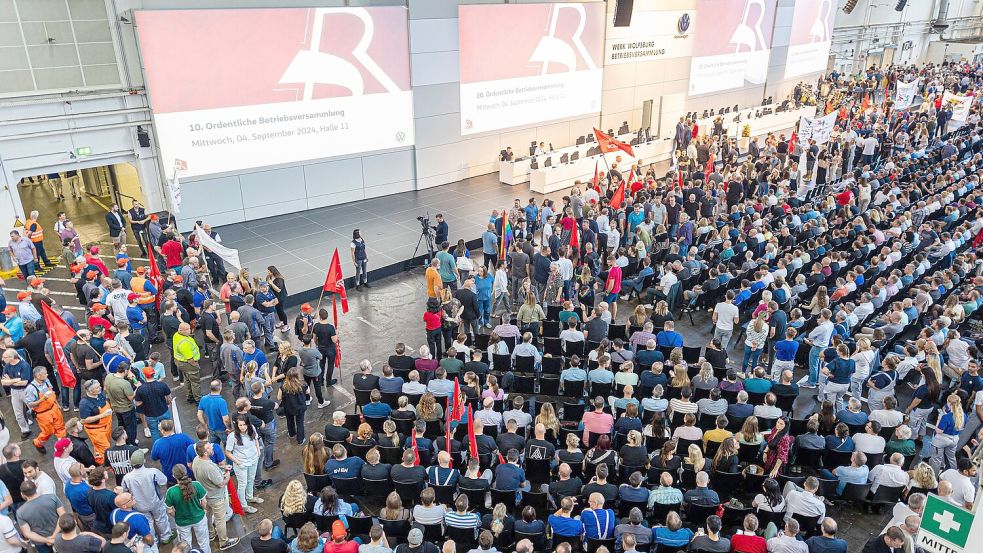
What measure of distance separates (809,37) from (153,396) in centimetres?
3613

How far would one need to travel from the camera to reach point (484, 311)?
12664 mm

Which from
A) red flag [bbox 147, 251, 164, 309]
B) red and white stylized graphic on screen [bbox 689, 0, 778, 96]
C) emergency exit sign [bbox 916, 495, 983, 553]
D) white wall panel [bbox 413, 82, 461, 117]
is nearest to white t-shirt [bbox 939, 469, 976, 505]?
emergency exit sign [bbox 916, 495, 983, 553]

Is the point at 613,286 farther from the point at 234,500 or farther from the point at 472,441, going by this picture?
the point at 234,500

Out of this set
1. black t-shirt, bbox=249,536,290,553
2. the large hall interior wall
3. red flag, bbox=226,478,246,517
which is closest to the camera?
black t-shirt, bbox=249,536,290,553

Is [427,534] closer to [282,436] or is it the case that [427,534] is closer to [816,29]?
[282,436]

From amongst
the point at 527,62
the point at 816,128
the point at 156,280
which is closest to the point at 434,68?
the point at 527,62

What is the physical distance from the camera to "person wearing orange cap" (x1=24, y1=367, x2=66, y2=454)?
29.0 feet

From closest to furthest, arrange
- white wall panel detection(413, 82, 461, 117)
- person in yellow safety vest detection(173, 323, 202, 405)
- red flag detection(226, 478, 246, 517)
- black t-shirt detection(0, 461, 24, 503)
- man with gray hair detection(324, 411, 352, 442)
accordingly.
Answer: black t-shirt detection(0, 461, 24, 503) → red flag detection(226, 478, 246, 517) → man with gray hair detection(324, 411, 352, 442) → person in yellow safety vest detection(173, 323, 202, 405) → white wall panel detection(413, 82, 461, 117)

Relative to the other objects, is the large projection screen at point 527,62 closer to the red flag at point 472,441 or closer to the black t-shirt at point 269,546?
the red flag at point 472,441

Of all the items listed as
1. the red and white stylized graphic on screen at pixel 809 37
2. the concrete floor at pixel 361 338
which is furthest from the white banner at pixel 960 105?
the concrete floor at pixel 361 338

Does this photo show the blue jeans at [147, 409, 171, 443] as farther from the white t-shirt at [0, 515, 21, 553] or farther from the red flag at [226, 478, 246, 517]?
the white t-shirt at [0, 515, 21, 553]

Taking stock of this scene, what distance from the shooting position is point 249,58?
16.8 metres

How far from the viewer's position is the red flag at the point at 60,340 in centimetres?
945

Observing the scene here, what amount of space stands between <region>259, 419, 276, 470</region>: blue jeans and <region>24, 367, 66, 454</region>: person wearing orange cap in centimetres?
271
